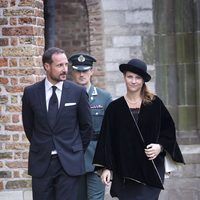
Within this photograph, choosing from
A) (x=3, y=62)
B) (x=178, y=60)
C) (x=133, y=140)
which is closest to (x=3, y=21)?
(x=3, y=62)

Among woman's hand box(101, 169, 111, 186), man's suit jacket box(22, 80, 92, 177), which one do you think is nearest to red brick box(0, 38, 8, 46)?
man's suit jacket box(22, 80, 92, 177)

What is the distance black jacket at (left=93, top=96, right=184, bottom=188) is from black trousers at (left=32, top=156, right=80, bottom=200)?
0.88 feet

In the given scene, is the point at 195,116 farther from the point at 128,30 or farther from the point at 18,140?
the point at 18,140

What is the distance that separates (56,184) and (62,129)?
443mm

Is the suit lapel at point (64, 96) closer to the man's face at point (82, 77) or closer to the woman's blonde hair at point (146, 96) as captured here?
the woman's blonde hair at point (146, 96)

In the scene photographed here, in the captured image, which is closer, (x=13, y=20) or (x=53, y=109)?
(x=53, y=109)

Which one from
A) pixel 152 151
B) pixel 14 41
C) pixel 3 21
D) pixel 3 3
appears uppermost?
pixel 3 3

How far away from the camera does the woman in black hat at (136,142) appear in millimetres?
5824

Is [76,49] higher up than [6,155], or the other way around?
[76,49]

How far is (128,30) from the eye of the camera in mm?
9711

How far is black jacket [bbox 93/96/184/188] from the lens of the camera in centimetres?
582

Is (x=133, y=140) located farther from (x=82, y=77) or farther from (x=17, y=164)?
(x=17, y=164)

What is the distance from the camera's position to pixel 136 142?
5.82 metres

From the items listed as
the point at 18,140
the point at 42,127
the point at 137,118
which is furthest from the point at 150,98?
the point at 18,140
